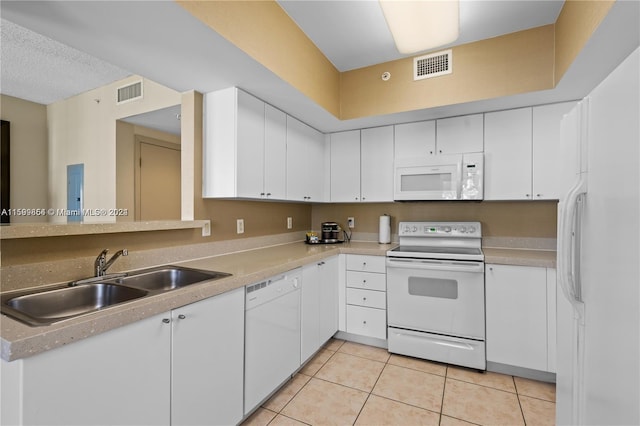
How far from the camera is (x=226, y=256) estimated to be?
231 cm

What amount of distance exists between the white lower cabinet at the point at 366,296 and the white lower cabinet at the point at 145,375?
52.0 inches

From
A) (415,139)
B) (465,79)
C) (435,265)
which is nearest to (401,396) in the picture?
(435,265)

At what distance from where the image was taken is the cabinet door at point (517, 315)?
213 cm

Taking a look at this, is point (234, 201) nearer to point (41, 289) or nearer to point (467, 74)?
point (41, 289)

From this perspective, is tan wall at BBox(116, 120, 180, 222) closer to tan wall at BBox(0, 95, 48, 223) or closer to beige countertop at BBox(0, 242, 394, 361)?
tan wall at BBox(0, 95, 48, 223)

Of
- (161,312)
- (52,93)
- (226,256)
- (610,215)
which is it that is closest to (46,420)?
(161,312)

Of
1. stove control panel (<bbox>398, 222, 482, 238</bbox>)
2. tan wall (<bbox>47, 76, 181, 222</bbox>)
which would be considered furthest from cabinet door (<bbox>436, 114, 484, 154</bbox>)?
tan wall (<bbox>47, 76, 181, 222</bbox>)

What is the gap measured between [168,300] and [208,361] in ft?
1.33

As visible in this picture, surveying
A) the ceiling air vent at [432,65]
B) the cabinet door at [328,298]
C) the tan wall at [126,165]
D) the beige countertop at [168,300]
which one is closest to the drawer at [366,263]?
the cabinet door at [328,298]

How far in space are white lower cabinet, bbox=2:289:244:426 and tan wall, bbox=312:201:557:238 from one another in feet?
6.69

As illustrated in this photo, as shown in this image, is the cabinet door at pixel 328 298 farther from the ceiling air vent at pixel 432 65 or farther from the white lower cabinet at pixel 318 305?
the ceiling air vent at pixel 432 65

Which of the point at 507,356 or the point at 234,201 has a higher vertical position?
the point at 234,201

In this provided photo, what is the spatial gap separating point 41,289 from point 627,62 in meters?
2.24

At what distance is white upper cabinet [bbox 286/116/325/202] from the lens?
8.86 ft
